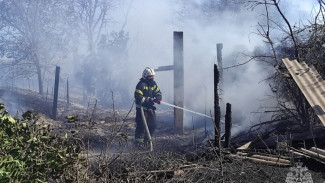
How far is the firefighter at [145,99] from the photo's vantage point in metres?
7.81

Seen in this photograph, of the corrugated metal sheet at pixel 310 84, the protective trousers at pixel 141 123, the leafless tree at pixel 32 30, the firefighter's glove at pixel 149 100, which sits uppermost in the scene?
the leafless tree at pixel 32 30

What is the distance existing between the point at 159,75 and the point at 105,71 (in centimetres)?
350

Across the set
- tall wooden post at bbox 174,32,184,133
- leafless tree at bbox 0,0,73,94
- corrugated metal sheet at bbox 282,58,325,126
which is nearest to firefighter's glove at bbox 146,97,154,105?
tall wooden post at bbox 174,32,184,133

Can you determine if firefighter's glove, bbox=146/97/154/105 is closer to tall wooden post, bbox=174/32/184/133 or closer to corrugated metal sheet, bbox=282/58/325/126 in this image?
tall wooden post, bbox=174/32/184/133

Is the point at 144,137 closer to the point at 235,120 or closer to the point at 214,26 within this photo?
the point at 235,120

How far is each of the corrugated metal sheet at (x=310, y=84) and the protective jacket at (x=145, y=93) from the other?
326cm

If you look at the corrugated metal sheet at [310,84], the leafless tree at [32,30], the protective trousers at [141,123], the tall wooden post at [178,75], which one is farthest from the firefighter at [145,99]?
the leafless tree at [32,30]

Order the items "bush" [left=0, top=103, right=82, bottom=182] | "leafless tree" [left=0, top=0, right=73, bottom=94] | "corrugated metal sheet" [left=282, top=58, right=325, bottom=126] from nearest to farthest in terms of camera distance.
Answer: "bush" [left=0, top=103, right=82, bottom=182], "corrugated metal sheet" [left=282, top=58, right=325, bottom=126], "leafless tree" [left=0, top=0, right=73, bottom=94]

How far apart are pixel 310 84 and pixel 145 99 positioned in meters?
3.71

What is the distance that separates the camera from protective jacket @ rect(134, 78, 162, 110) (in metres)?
7.79

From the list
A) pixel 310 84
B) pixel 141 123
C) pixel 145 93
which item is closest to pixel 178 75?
pixel 145 93

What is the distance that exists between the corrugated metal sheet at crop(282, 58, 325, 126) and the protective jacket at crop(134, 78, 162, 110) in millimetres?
3260

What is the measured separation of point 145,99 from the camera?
7875 millimetres

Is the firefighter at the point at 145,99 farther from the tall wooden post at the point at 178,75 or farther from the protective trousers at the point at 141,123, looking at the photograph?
the tall wooden post at the point at 178,75
